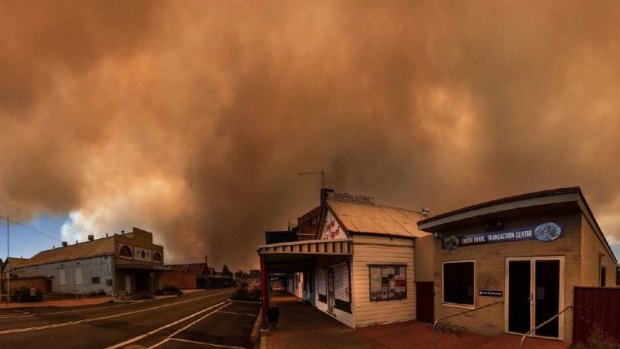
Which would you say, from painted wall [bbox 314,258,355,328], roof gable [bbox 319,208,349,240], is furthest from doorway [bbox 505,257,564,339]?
roof gable [bbox 319,208,349,240]

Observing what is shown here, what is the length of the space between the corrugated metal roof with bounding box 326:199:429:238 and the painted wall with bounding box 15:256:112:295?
38.3 metres

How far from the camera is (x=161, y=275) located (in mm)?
57250

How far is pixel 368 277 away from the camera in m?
15.1

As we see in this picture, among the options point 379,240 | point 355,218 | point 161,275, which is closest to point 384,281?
point 379,240

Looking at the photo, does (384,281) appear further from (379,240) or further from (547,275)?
Answer: (547,275)

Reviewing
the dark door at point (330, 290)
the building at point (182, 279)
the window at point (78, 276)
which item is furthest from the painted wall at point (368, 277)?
the building at point (182, 279)

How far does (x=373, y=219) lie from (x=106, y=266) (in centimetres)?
4039

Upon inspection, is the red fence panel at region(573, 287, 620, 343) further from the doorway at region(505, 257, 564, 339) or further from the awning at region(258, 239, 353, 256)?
the awning at region(258, 239, 353, 256)

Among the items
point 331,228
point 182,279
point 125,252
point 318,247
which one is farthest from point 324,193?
point 182,279

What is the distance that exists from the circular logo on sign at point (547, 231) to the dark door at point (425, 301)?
572 cm

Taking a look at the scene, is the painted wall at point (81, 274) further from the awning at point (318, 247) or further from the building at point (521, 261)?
the building at point (521, 261)

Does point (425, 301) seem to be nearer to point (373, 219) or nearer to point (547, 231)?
point (373, 219)

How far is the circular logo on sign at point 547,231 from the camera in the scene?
31.3ft

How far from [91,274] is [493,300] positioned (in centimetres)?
4994
